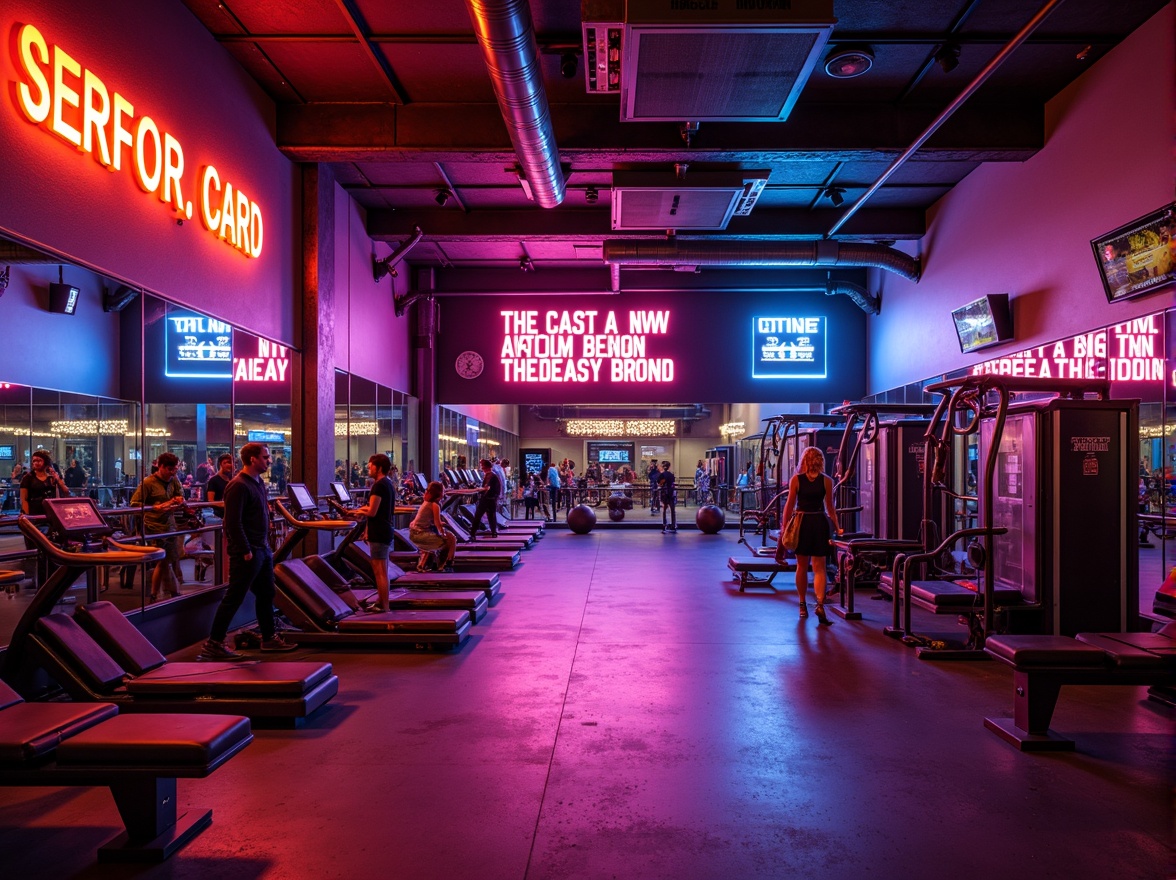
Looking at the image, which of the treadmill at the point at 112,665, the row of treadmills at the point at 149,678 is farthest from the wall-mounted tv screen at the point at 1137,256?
the treadmill at the point at 112,665

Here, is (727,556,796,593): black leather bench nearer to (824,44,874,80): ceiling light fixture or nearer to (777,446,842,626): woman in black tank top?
(777,446,842,626): woman in black tank top

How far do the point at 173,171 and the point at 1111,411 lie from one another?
27.3 ft

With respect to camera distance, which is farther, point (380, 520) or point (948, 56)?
point (948, 56)

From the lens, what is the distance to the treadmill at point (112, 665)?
3.92 meters

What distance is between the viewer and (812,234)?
1212 centimetres

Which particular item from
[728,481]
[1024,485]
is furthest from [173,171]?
[728,481]

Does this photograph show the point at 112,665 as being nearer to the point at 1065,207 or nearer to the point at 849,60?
the point at 849,60

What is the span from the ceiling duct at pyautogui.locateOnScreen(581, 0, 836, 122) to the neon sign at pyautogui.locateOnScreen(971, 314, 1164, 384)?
406cm

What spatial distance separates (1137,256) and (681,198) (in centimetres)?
491

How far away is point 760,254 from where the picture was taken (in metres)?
12.1

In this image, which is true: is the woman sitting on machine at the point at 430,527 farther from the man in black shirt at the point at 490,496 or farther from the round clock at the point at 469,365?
the round clock at the point at 469,365

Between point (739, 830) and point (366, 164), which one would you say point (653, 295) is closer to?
point (366, 164)

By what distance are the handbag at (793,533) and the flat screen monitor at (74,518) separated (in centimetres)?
567

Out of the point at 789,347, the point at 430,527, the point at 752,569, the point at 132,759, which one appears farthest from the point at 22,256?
the point at 789,347
